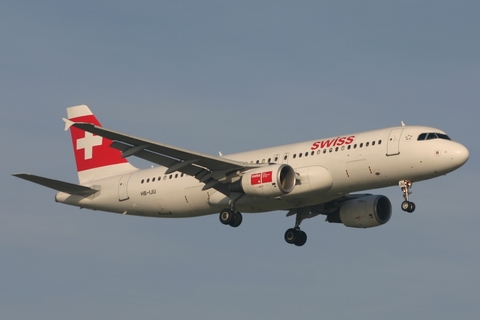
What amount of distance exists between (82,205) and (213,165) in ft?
33.9

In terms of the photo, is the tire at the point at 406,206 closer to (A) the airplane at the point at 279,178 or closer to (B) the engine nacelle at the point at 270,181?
(A) the airplane at the point at 279,178

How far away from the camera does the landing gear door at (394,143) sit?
49750 mm

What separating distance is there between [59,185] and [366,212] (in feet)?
56.1

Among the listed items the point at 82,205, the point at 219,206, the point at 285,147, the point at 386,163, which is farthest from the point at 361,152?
the point at 82,205

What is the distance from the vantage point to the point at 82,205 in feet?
193

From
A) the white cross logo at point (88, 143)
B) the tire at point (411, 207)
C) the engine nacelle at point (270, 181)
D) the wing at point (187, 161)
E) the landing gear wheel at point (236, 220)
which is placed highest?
the white cross logo at point (88, 143)

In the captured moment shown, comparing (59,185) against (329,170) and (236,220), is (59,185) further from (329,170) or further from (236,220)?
(329,170)

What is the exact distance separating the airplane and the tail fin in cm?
19

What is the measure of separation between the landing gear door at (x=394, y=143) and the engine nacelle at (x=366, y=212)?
7097 millimetres

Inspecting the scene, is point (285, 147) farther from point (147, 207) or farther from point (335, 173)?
point (147, 207)

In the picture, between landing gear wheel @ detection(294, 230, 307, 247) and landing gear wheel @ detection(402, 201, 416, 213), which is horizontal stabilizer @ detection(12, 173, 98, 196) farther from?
landing gear wheel @ detection(402, 201, 416, 213)

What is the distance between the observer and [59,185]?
2219 inches

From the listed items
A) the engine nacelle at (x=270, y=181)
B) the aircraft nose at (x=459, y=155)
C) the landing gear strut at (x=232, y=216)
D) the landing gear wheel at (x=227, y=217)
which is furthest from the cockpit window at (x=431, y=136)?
the landing gear wheel at (x=227, y=217)

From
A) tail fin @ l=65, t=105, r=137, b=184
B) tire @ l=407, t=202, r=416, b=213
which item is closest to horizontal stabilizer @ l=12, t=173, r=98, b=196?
tail fin @ l=65, t=105, r=137, b=184
